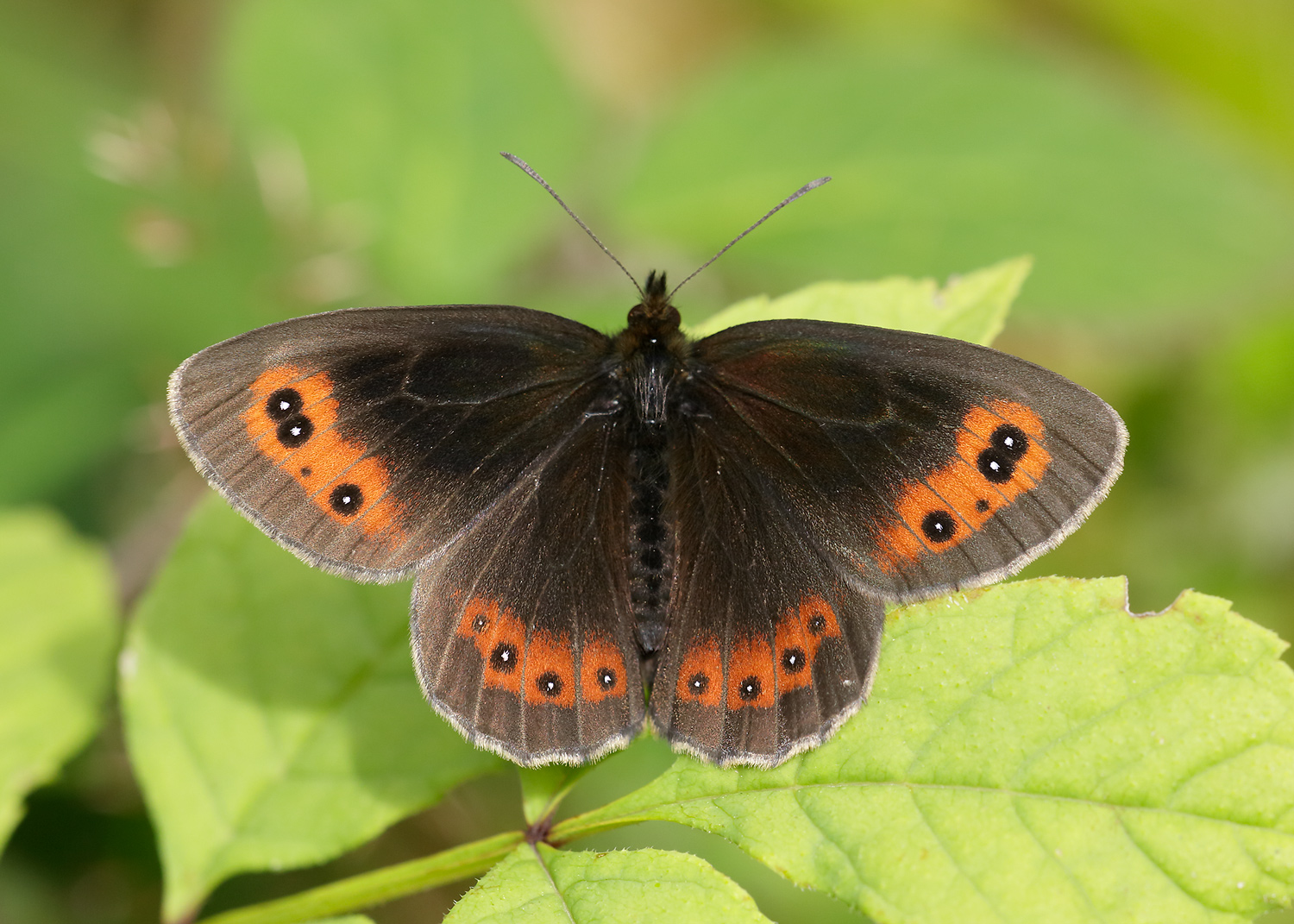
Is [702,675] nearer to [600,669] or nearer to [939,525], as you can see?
[600,669]

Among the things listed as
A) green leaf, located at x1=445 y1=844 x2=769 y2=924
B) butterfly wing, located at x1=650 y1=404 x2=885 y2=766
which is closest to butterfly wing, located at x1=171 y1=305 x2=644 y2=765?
butterfly wing, located at x1=650 y1=404 x2=885 y2=766

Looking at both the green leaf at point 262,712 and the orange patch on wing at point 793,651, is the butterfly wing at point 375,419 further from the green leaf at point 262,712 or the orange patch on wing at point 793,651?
the orange patch on wing at point 793,651

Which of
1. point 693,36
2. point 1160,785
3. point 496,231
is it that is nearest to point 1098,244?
point 496,231

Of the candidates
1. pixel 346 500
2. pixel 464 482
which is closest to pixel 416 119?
pixel 464 482

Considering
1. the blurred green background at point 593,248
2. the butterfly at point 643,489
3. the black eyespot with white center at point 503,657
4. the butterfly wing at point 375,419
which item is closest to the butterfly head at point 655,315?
the butterfly at point 643,489

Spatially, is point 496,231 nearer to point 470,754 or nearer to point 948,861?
point 470,754

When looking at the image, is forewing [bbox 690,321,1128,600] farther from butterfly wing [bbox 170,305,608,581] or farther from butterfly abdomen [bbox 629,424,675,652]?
butterfly wing [bbox 170,305,608,581]
